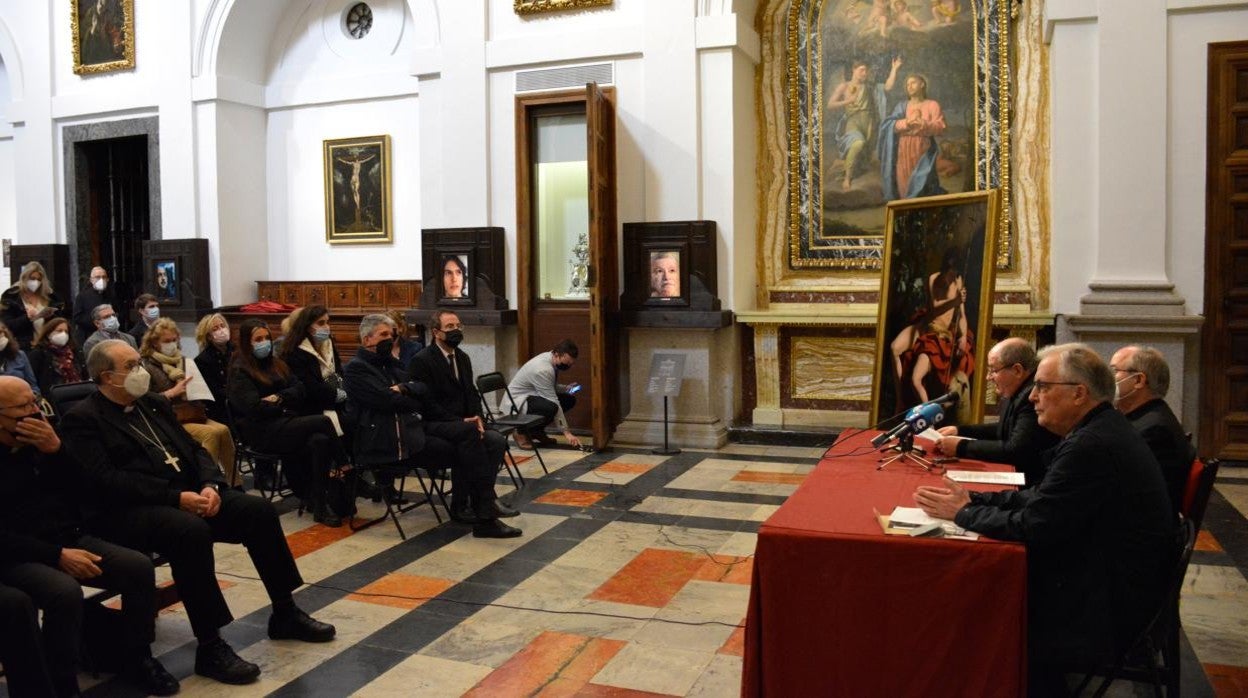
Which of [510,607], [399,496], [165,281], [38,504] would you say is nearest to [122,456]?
[38,504]

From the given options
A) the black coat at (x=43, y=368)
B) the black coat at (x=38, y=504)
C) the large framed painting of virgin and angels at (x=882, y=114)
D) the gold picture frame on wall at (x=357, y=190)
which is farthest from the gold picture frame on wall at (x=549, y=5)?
the black coat at (x=38, y=504)

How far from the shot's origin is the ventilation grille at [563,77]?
380 inches

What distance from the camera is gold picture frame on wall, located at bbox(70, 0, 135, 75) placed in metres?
12.4

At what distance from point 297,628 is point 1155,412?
3680 mm

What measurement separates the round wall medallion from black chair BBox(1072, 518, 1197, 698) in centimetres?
1090

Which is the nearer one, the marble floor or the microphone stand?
the marble floor

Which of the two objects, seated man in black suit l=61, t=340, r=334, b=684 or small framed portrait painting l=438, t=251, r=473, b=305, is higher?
small framed portrait painting l=438, t=251, r=473, b=305

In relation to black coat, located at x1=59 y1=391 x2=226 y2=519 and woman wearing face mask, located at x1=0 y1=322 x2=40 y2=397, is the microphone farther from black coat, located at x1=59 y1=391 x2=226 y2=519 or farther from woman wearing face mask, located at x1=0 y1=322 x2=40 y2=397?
woman wearing face mask, located at x1=0 y1=322 x2=40 y2=397

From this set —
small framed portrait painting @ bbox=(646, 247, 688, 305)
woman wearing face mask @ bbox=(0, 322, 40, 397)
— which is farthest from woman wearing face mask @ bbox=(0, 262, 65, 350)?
small framed portrait painting @ bbox=(646, 247, 688, 305)

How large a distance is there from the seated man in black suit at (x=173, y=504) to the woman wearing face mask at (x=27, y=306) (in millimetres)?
5754

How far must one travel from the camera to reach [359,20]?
39.9 feet

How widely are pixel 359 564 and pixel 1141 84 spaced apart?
6839 mm

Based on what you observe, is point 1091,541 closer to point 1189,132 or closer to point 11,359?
point 1189,132

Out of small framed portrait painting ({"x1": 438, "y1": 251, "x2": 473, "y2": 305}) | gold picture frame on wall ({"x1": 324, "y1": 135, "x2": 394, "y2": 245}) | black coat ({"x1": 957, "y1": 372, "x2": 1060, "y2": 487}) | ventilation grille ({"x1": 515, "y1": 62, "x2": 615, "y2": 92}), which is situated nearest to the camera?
black coat ({"x1": 957, "y1": 372, "x2": 1060, "y2": 487})
